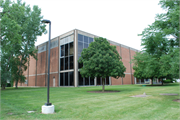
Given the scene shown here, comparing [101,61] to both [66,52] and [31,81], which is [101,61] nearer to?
[66,52]

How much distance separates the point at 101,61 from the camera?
16812 mm

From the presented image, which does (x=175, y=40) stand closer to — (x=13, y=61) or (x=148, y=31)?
(x=148, y=31)

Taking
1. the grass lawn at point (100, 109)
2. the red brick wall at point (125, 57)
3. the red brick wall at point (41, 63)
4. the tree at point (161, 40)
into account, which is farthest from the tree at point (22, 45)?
the red brick wall at point (125, 57)

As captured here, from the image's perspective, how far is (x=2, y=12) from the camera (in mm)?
16328

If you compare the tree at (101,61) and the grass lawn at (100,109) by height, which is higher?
the tree at (101,61)

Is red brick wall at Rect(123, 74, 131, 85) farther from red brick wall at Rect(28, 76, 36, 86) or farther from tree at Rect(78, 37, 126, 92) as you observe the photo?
red brick wall at Rect(28, 76, 36, 86)

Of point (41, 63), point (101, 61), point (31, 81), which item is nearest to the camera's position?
point (101, 61)

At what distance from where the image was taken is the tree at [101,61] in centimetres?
1711

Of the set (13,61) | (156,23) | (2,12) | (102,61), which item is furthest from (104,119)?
(13,61)

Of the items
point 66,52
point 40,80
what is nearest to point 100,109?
point 66,52

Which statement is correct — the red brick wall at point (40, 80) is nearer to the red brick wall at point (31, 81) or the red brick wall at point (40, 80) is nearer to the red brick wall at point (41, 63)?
the red brick wall at point (41, 63)

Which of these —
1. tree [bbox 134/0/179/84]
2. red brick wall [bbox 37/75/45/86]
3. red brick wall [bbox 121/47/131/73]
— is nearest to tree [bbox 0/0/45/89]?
red brick wall [bbox 37/75/45/86]

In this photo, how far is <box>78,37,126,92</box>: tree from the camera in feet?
56.1

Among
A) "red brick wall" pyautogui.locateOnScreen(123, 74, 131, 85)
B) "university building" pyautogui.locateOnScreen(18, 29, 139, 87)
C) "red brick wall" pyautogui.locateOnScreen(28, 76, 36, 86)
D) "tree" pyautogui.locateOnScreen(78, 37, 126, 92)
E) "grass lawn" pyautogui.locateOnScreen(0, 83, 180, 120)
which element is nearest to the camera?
"grass lawn" pyautogui.locateOnScreen(0, 83, 180, 120)
